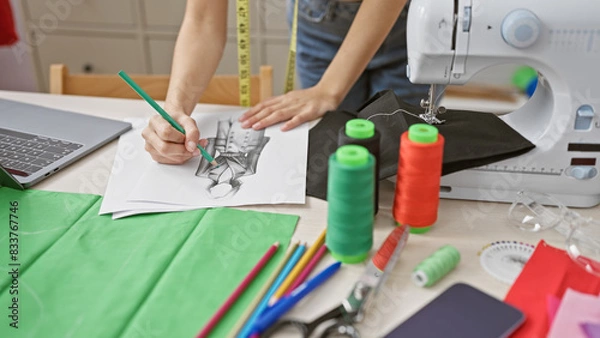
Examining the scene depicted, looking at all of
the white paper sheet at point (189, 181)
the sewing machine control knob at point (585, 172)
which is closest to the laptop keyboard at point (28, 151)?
the white paper sheet at point (189, 181)

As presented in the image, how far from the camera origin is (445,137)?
101cm

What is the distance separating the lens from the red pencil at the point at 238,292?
0.72 metres

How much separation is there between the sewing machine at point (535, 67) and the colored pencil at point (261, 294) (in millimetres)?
333

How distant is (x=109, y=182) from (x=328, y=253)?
1.51 feet

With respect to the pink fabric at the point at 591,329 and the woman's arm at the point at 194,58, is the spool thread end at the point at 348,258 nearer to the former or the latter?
the pink fabric at the point at 591,329

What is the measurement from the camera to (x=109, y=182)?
1.07 m

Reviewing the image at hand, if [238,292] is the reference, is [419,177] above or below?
above

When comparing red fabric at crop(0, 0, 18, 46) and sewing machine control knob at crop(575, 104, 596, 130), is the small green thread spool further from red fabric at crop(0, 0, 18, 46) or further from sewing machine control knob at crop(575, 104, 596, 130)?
red fabric at crop(0, 0, 18, 46)

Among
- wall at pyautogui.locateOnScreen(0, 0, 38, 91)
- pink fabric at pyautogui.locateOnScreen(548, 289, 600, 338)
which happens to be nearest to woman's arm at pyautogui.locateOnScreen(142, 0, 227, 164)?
pink fabric at pyautogui.locateOnScreen(548, 289, 600, 338)

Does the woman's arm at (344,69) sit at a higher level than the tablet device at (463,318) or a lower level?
higher

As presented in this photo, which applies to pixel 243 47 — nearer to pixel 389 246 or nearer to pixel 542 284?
pixel 389 246

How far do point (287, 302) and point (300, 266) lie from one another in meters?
0.09

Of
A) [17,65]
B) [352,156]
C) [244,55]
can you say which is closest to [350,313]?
[352,156]

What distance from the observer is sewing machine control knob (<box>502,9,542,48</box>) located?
0.89 metres
